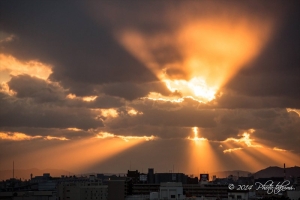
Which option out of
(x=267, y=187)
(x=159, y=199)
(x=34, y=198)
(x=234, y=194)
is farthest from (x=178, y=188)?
(x=34, y=198)

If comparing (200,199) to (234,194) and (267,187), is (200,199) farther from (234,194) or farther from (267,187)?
(267,187)

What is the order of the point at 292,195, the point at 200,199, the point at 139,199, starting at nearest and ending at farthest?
the point at 200,199 < the point at 139,199 < the point at 292,195

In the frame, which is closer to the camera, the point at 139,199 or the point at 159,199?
the point at 159,199

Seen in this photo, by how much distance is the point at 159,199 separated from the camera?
161 metres

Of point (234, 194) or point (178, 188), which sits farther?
point (234, 194)

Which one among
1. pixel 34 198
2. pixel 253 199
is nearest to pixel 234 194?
pixel 253 199

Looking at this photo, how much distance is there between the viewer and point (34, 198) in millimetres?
191875

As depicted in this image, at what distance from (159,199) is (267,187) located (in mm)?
42660

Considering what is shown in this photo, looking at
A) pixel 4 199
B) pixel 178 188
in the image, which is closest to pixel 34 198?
pixel 4 199

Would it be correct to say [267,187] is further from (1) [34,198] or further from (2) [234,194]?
(1) [34,198]

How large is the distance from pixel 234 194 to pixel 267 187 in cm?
1403

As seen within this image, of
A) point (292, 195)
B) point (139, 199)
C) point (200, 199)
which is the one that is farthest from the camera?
point (292, 195)

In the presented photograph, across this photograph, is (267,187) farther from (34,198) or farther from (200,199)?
(34,198)

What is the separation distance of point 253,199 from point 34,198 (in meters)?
60.5
